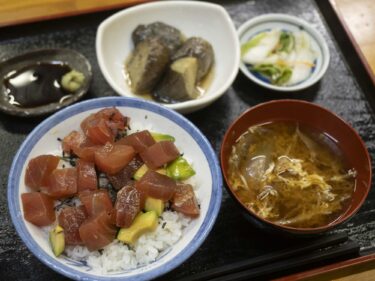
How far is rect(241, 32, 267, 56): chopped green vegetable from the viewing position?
102 inches

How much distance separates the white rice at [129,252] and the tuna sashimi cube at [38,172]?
0.93 feet

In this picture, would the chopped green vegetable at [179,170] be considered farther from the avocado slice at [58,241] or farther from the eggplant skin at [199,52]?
the eggplant skin at [199,52]

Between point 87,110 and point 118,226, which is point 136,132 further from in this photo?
point 118,226

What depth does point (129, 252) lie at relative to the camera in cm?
168

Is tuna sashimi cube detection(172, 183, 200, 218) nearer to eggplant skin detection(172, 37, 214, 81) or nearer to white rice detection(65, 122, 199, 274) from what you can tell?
white rice detection(65, 122, 199, 274)

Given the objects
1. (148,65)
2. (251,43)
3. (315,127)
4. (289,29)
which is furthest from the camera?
(289,29)

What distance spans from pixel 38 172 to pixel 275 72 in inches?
55.4

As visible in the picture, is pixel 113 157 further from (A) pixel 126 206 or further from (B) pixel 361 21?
(B) pixel 361 21

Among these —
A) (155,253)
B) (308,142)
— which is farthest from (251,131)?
(155,253)

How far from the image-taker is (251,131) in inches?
82.0

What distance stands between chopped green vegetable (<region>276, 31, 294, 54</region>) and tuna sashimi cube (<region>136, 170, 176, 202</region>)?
1.32m

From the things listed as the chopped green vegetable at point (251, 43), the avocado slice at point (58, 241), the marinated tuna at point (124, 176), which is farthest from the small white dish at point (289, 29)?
the avocado slice at point (58, 241)

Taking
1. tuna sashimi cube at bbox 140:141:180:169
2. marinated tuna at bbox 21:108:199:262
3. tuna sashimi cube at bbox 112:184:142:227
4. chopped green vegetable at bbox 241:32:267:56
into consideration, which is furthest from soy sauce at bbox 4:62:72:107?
chopped green vegetable at bbox 241:32:267:56

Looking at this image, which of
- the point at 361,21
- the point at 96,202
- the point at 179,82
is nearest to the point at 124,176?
the point at 96,202
